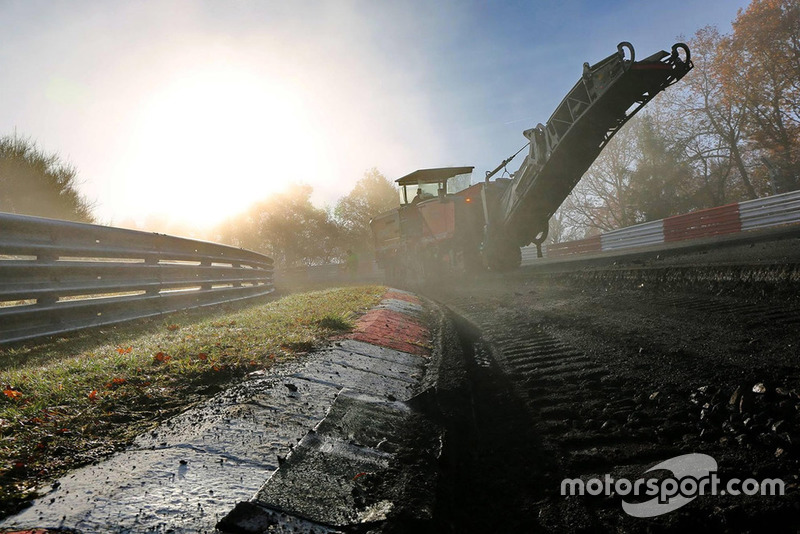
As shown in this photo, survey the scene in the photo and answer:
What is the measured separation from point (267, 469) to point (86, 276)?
4317 mm

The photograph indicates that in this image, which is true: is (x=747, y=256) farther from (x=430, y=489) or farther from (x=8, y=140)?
(x=8, y=140)

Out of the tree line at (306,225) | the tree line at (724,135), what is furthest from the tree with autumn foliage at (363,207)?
the tree line at (724,135)

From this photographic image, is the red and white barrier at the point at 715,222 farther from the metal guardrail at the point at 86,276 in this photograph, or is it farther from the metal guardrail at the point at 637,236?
the metal guardrail at the point at 86,276

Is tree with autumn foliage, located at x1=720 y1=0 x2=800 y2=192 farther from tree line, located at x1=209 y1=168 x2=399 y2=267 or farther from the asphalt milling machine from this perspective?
tree line, located at x1=209 y1=168 x2=399 y2=267

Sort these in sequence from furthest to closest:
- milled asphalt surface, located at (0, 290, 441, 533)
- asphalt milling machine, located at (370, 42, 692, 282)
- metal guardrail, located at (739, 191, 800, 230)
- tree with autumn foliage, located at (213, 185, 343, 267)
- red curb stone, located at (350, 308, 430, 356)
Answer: tree with autumn foliage, located at (213, 185, 343, 267) → metal guardrail, located at (739, 191, 800, 230) → asphalt milling machine, located at (370, 42, 692, 282) → red curb stone, located at (350, 308, 430, 356) → milled asphalt surface, located at (0, 290, 441, 533)

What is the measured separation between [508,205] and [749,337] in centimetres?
978

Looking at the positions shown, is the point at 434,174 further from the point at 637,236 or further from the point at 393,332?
the point at 637,236

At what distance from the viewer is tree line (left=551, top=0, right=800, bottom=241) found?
25.0 meters

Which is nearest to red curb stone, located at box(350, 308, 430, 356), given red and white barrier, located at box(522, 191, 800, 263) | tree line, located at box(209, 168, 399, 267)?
red and white barrier, located at box(522, 191, 800, 263)

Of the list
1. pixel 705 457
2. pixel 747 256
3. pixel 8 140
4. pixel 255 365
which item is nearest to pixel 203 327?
Result: pixel 255 365

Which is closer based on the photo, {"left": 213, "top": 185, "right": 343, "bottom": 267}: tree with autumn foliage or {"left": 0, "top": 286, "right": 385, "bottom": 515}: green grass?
{"left": 0, "top": 286, "right": 385, "bottom": 515}: green grass

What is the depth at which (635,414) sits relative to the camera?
2.51 m

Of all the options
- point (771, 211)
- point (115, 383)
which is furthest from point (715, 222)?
point (115, 383)

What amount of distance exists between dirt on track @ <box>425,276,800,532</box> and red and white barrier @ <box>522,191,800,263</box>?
14941 mm
